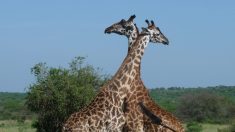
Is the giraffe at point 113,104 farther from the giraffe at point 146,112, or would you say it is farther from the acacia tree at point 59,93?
the acacia tree at point 59,93

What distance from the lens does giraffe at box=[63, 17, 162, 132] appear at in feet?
36.8

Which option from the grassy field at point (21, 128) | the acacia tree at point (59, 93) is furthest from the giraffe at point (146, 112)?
the grassy field at point (21, 128)

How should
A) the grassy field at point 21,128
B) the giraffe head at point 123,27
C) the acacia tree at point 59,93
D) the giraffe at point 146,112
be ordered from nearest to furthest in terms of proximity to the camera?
the giraffe at point 146,112
the giraffe head at point 123,27
the acacia tree at point 59,93
the grassy field at point 21,128

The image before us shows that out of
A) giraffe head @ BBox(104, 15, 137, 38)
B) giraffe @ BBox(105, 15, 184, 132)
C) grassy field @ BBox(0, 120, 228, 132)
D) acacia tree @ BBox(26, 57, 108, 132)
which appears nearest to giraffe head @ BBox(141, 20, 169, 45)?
giraffe @ BBox(105, 15, 184, 132)

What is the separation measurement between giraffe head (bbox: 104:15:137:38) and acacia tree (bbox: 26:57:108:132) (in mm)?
8806

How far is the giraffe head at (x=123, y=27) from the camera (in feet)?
38.8

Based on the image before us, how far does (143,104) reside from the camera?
11.3 m

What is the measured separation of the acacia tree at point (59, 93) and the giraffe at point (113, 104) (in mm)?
8913

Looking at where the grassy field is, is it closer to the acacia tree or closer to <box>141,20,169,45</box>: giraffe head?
the acacia tree


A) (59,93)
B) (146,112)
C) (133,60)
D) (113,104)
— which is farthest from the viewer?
(59,93)

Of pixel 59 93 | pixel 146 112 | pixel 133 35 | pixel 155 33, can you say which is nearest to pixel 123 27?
pixel 133 35

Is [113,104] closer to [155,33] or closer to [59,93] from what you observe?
[155,33]

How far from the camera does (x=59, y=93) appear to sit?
68.5 feet

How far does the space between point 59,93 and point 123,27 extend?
9.30 metres
